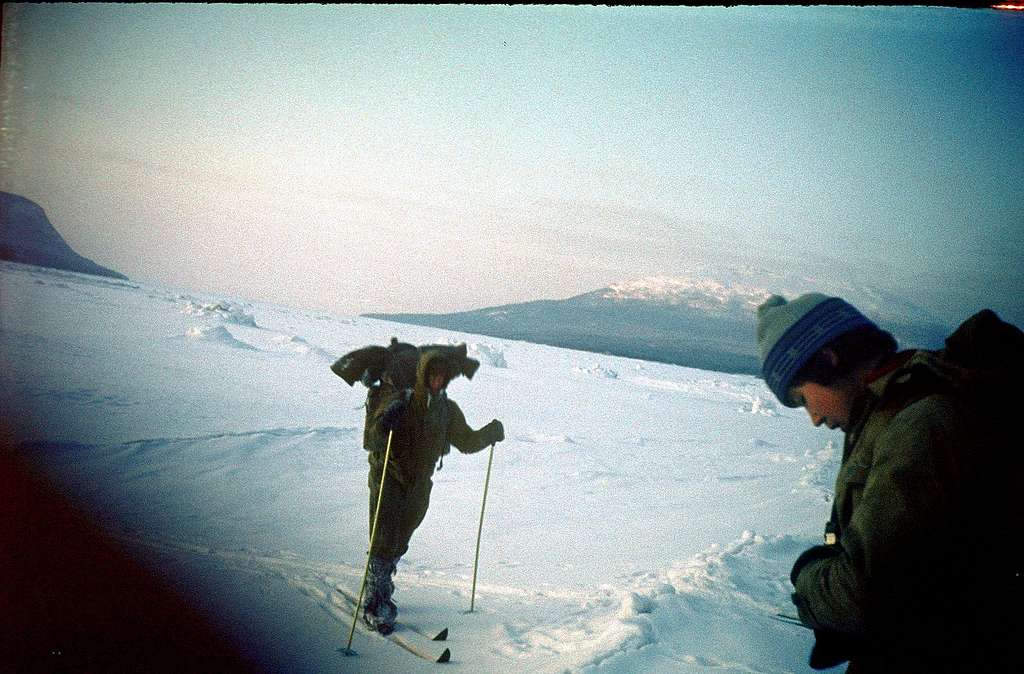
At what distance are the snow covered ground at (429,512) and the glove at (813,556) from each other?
1.44 m

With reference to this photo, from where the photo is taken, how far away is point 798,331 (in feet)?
4.06

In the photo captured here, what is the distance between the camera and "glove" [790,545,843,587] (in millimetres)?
1057

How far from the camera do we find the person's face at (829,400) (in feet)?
4.04

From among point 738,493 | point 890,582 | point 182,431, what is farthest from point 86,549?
point 738,493

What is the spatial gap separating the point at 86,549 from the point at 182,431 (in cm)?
271

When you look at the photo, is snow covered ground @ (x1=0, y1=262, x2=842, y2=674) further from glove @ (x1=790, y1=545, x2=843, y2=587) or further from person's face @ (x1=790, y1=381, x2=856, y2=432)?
person's face @ (x1=790, y1=381, x2=856, y2=432)

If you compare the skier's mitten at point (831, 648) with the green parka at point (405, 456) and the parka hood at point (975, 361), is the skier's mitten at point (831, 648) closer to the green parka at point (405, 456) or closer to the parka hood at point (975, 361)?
the parka hood at point (975, 361)

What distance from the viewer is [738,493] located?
582cm

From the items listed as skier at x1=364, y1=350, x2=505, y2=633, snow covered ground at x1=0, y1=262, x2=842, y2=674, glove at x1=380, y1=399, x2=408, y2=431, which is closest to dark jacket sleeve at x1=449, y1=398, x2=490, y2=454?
skier at x1=364, y1=350, x2=505, y2=633

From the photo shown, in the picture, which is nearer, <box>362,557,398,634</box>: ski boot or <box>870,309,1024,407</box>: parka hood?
<box>870,309,1024,407</box>: parka hood

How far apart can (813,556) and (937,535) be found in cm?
29

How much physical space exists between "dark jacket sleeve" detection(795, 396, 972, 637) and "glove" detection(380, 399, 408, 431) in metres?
2.24

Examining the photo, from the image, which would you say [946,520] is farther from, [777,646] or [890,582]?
[777,646]

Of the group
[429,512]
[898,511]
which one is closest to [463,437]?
[429,512]
